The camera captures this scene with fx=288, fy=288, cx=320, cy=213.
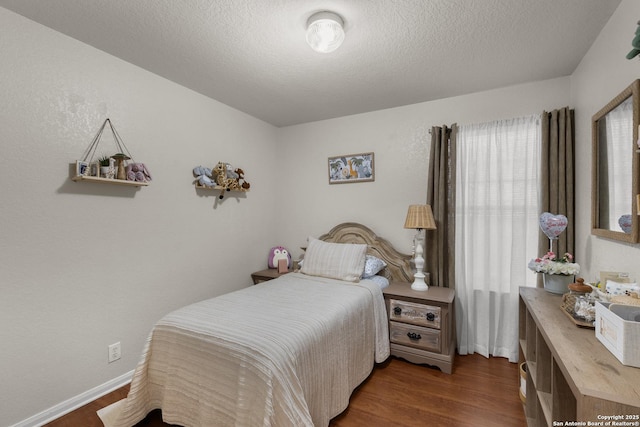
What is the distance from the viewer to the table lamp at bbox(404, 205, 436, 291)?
2.62 metres

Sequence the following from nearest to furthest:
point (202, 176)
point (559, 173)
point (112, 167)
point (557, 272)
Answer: point (557, 272)
point (112, 167)
point (559, 173)
point (202, 176)

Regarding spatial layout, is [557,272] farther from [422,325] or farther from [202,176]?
[202,176]

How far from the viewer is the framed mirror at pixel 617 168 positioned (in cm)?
139

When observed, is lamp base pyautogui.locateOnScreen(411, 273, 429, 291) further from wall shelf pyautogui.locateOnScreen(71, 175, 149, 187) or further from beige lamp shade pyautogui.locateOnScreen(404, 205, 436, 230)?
wall shelf pyautogui.locateOnScreen(71, 175, 149, 187)

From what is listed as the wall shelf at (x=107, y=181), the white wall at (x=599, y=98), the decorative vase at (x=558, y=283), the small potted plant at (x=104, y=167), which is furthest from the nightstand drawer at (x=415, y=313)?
the small potted plant at (x=104, y=167)

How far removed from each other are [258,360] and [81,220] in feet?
5.27

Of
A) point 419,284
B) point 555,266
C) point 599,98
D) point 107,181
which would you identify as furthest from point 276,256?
point 599,98

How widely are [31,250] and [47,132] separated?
746 millimetres

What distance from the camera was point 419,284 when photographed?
2646mm

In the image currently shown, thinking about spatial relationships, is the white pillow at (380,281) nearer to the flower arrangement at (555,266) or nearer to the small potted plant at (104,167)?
the flower arrangement at (555,266)

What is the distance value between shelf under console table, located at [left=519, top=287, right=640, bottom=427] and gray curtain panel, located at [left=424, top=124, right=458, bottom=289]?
91cm

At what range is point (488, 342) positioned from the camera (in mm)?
2666

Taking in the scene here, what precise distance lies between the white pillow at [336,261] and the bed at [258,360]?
30cm

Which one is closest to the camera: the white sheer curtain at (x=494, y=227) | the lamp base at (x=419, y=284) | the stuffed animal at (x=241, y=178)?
the white sheer curtain at (x=494, y=227)
